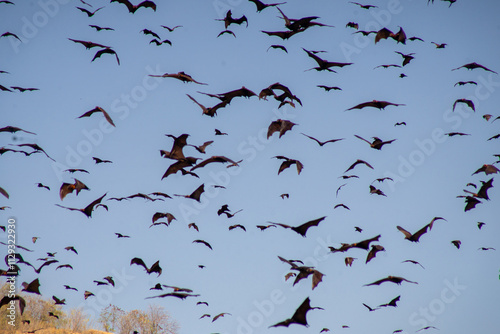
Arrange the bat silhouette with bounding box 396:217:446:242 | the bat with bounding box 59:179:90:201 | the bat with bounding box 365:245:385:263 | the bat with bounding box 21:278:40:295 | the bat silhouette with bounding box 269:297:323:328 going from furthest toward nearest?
the bat with bounding box 365:245:385:263
the bat with bounding box 59:179:90:201
the bat with bounding box 21:278:40:295
the bat silhouette with bounding box 396:217:446:242
the bat silhouette with bounding box 269:297:323:328

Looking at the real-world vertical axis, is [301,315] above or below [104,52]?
below

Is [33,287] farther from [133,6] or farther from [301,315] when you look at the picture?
[133,6]

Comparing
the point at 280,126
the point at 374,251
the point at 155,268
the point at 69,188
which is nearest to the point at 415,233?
the point at 374,251

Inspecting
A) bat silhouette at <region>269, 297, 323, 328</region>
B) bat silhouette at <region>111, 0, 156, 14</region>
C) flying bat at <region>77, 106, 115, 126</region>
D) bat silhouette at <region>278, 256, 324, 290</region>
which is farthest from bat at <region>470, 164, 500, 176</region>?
bat silhouette at <region>111, 0, 156, 14</region>

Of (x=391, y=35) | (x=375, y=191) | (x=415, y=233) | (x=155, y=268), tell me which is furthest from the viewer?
(x=375, y=191)

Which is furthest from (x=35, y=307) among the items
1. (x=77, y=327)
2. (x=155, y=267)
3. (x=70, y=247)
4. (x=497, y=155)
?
(x=497, y=155)

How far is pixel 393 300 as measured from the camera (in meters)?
10.8

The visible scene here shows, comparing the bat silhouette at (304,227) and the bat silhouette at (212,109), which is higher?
the bat silhouette at (212,109)

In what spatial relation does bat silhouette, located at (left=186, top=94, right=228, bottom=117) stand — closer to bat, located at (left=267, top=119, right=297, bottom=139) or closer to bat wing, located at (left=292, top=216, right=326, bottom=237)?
bat, located at (left=267, top=119, right=297, bottom=139)

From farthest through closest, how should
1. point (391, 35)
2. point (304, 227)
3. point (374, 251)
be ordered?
1. point (374, 251)
2. point (391, 35)
3. point (304, 227)

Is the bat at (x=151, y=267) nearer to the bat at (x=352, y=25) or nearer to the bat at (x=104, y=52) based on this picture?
the bat at (x=104, y=52)

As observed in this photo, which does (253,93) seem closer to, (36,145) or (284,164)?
(284,164)

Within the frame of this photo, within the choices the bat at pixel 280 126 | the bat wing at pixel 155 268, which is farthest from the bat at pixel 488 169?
the bat wing at pixel 155 268

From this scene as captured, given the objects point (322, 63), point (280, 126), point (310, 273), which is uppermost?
point (322, 63)
